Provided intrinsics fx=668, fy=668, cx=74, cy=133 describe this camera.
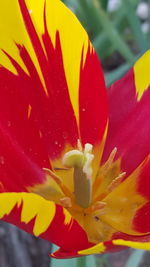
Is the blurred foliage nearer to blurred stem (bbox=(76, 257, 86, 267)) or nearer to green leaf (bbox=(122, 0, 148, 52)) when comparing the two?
green leaf (bbox=(122, 0, 148, 52))


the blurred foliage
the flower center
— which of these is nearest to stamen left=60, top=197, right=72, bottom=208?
the flower center

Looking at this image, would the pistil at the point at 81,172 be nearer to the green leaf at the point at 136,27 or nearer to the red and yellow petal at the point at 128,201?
the red and yellow petal at the point at 128,201

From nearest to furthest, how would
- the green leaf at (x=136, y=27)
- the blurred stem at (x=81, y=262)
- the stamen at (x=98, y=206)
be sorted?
the blurred stem at (x=81, y=262) < the stamen at (x=98, y=206) < the green leaf at (x=136, y=27)

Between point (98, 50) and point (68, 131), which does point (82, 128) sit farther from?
point (98, 50)

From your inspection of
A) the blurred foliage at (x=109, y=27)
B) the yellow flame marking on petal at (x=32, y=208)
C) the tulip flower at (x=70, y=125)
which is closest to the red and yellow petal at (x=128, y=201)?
the tulip flower at (x=70, y=125)

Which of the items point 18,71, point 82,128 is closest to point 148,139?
point 82,128

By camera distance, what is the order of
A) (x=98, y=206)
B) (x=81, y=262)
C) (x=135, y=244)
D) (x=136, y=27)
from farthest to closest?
(x=136, y=27), (x=98, y=206), (x=81, y=262), (x=135, y=244)

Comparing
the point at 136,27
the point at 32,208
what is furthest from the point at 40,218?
the point at 136,27

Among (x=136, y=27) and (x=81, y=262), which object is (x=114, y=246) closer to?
(x=81, y=262)
